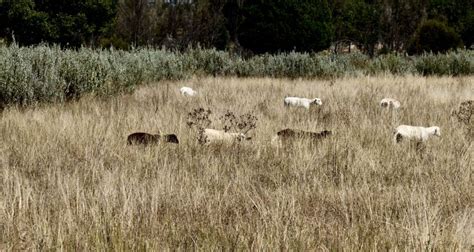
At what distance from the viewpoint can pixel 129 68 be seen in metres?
9.16

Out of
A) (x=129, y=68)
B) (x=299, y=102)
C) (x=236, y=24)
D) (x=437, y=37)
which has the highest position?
(x=236, y=24)

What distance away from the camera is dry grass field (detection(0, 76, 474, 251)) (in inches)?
77.1

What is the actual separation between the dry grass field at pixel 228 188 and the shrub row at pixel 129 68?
85 centimetres

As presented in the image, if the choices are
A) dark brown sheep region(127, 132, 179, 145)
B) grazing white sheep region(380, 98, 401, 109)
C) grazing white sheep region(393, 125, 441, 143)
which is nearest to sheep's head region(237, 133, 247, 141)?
dark brown sheep region(127, 132, 179, 145)

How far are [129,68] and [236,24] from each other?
17.3 metres

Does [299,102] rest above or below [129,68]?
below

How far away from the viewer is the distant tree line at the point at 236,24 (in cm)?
1938

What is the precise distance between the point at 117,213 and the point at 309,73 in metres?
10.9

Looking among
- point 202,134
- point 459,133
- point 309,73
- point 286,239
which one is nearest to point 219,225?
point 286,239

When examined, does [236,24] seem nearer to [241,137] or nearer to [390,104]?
[390,104]

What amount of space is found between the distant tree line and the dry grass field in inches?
532

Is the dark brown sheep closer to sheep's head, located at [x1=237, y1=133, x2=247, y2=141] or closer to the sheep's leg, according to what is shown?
sheep's head, located at [x1=237, y1=133, x2=247, y2=141]

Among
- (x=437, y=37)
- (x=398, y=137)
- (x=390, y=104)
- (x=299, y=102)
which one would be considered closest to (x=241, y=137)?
(x=398, y=137)

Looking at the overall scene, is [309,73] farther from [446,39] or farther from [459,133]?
[446,39]
